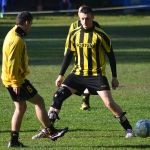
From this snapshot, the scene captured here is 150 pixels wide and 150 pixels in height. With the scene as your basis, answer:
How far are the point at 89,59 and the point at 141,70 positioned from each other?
10703 mm

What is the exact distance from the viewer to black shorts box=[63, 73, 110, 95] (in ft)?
38.8

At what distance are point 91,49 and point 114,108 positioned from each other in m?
0.95

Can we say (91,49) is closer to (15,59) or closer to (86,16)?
(86,16)

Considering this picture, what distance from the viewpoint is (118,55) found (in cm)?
2719

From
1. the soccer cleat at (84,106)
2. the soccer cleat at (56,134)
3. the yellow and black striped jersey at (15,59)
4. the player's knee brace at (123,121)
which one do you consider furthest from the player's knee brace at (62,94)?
the soccer cleat at (84,106)

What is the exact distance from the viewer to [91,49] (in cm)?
1187

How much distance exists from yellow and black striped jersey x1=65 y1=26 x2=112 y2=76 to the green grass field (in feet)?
3.35

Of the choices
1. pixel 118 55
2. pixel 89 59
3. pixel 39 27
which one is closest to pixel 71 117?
pixel 89 59

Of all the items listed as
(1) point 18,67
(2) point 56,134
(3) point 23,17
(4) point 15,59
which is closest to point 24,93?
(1) point 18,67

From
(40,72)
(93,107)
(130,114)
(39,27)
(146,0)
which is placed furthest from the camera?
(146,0)

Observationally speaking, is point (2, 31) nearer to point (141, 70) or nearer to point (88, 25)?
point (141, 70)

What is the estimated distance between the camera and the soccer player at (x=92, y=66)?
11.8m

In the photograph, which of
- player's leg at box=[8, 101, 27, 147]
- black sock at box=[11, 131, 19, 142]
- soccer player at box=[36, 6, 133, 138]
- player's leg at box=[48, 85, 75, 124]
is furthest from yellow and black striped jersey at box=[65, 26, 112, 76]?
black sock at box=[11, 131, 19, 142]

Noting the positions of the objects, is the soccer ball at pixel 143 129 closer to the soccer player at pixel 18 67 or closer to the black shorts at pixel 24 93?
the soccer player at pixel 18 67
